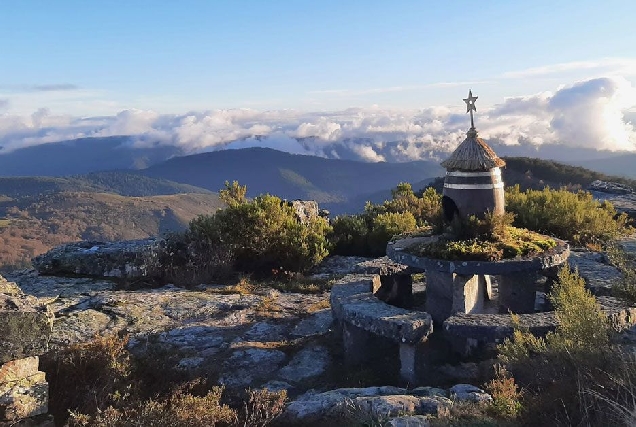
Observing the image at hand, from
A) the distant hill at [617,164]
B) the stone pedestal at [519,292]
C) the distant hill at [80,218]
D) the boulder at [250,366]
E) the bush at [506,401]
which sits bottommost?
the distant hill at [80,218]

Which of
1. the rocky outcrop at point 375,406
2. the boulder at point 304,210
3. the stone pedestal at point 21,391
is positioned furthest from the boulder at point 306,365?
the boulder at point 304,210

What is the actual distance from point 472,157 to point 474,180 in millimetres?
402

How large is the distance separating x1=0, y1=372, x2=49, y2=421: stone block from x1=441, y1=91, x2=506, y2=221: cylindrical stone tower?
22.1 feet

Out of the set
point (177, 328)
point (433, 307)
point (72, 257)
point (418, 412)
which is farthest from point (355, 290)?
point (72, 257)

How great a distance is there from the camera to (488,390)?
5.97 m

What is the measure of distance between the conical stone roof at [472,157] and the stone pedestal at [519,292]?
2.08 meters

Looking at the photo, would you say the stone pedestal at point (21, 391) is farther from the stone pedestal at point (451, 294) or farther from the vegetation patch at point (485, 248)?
the stone pedestal at point (451, 294)

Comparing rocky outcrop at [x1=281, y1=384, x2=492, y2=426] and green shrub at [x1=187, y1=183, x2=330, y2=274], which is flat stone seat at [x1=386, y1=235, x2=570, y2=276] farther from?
green shrub at [x1=187, y1=183, x2=330, y2=274]

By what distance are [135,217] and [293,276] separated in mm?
156060

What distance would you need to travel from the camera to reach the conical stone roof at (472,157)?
854 centimetres

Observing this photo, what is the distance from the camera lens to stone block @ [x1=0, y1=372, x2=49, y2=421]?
447 centimetres

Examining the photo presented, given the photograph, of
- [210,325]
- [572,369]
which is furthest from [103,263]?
[572,369]

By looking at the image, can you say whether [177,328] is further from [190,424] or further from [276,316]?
[190,424]

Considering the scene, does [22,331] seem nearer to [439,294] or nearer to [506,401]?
[506,401]
